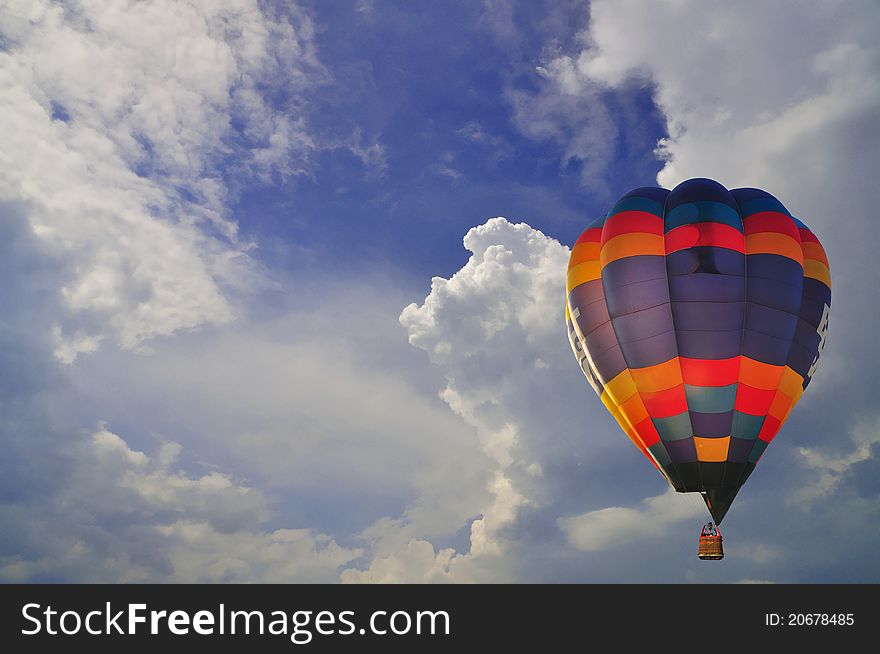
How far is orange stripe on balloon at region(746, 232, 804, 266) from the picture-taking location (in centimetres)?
2766

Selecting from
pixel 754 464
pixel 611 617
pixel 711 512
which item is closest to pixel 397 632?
pixel 711 512

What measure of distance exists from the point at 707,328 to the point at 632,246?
422cm

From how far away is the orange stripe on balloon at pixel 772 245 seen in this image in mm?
27656

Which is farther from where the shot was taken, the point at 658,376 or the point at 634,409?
the point at 634,409

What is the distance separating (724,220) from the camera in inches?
1093

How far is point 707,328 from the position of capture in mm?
26719

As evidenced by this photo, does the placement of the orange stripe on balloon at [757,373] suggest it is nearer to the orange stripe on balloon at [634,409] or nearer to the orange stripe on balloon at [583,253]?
the orange stripe on balloon at [634,409]

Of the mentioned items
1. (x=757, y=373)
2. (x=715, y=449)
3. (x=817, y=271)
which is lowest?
(x=715, y=449)

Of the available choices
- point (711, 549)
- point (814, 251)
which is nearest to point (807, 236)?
point (814, 251)

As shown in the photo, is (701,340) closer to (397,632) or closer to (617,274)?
(617,274)

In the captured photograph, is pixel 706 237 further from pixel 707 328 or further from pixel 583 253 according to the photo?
pixel 583 253

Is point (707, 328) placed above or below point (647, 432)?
above

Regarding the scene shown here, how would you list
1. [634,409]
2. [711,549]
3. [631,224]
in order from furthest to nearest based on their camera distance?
[631,224] → [634,409] → [711,549]

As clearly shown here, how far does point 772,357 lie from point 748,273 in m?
3.23
